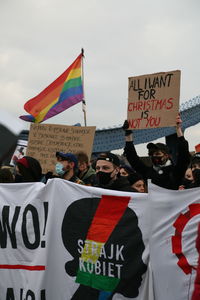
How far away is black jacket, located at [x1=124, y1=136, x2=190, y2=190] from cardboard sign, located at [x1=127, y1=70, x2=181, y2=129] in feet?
1.32

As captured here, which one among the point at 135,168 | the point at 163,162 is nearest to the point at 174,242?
the point at 163,162

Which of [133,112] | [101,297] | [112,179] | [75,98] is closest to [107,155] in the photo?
[112,179]

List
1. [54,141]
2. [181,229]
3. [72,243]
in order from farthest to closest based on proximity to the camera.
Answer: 1. [54,141]
2. [72,243]
3. [181,229]

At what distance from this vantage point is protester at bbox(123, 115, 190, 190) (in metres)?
4.77

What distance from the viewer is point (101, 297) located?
4652mm

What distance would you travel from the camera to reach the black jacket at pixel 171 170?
4758 millimetres

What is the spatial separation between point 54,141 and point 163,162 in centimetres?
297

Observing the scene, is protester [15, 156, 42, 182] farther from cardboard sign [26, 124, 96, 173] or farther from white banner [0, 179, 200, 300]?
cardboard sign [26, 124, 96, 173]

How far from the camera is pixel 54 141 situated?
8.02 metres

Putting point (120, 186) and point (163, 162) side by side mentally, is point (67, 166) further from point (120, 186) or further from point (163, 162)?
point (163, 162)

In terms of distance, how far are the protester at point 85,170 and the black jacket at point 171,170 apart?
1676 millimetres

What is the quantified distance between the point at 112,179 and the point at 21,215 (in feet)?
3.03

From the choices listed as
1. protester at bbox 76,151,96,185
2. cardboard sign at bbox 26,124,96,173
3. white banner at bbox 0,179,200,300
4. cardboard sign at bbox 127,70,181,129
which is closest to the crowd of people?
cardboard sign at bbox 127,70,181,129

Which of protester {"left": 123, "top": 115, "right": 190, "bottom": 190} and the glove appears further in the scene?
the glove
